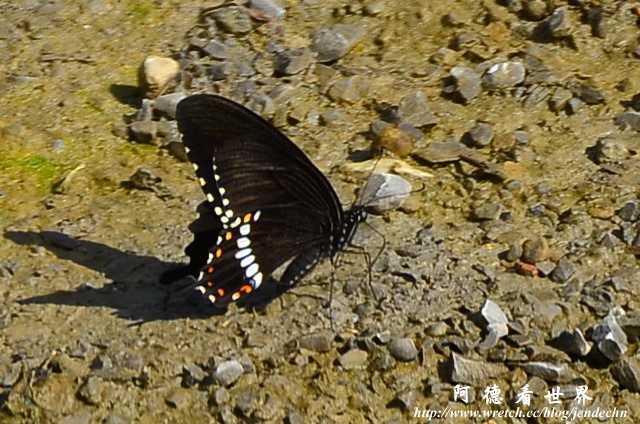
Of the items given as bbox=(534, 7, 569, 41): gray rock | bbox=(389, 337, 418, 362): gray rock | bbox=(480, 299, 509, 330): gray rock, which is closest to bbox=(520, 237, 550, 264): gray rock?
bbox=(480, 299, 509, 330): gray rock

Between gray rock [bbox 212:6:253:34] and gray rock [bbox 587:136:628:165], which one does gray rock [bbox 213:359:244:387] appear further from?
gray rock [bbox 212:6:253:34]

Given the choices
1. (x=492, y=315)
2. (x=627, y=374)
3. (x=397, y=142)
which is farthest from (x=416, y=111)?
(x=627, y=374)

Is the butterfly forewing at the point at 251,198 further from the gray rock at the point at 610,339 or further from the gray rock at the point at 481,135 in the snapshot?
the gray rock at the point at 610,339

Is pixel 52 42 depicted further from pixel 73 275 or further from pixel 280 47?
pixel 73 275

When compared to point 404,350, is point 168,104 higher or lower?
lower

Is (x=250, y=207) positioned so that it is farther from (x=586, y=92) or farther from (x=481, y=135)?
(x=586, y=92)

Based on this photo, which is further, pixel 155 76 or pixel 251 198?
pixel 155 76
